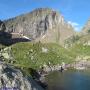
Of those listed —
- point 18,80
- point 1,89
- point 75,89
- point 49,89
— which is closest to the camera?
point 1,89

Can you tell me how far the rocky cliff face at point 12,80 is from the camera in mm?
40478

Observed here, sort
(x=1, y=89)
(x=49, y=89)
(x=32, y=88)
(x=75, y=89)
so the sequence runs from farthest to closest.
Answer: (x=75, y=89), (x=49, y=89), (x=32, y=88), (x=1, y=89)

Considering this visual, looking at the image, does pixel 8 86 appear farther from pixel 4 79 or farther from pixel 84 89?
pixel 84 89

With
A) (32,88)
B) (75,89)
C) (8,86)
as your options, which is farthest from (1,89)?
(75,89)

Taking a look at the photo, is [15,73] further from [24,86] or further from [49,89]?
[49,89]

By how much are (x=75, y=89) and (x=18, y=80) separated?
13010cm

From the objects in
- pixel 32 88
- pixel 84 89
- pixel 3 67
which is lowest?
pixel 84 89

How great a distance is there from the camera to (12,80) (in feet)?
136

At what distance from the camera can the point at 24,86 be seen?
143ft

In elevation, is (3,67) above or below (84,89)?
above

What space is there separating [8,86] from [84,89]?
13438 centimetres

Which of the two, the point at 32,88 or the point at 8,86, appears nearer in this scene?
the point at 8,86

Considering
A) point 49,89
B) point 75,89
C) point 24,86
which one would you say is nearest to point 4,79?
point 24,86

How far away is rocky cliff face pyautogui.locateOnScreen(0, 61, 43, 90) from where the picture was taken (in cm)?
4048
